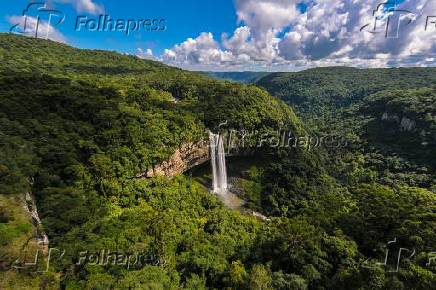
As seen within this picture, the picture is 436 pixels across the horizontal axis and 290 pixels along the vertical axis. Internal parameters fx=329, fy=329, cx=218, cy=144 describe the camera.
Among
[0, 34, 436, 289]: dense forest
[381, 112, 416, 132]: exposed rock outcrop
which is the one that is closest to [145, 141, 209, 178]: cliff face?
[0, 34, 436, 289]: dense forest

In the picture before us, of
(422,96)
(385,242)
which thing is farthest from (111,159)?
(422,96)

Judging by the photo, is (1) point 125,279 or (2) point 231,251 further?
(2) point 231,251

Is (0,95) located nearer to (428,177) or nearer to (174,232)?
(174,232)

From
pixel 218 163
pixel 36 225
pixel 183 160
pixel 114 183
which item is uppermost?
pixel 183 160

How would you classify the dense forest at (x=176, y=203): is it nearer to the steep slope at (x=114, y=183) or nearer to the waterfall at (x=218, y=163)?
the steep slope at (x=114, y=183)

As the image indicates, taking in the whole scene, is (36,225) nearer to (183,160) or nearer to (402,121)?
(183,160)

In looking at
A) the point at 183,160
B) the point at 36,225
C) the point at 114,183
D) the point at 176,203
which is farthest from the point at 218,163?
the point at 36,225
